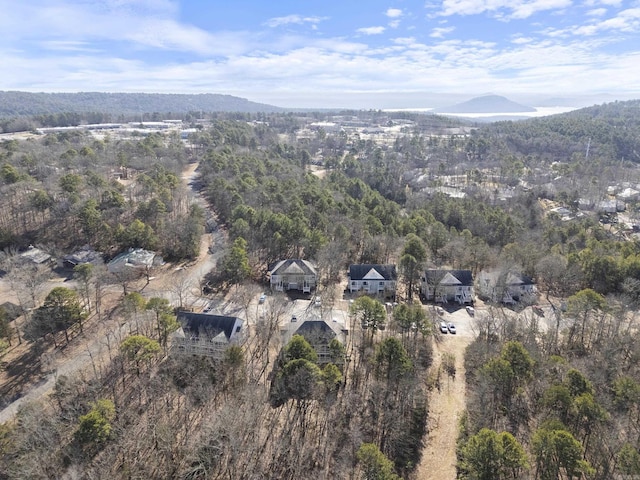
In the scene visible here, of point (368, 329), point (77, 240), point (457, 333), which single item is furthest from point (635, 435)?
point (77, 240)

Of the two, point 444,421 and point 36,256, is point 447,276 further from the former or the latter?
point 36,256

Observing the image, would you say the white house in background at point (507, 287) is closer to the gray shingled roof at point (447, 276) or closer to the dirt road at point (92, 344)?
the gray shingled roof at point (447, 276)

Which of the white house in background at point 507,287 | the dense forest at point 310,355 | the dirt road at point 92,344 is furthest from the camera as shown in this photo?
the white house in background at point 507,287

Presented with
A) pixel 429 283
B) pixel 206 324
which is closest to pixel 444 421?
pixel 429 283

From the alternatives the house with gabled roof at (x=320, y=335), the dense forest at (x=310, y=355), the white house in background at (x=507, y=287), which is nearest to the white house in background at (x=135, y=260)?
the dense forest at (x=310, y=355)

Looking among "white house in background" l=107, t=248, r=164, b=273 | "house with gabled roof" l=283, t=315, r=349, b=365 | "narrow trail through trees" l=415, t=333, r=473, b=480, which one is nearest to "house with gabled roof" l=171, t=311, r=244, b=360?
"house with gabled roof" l=283, t=315, r=349, b=365
